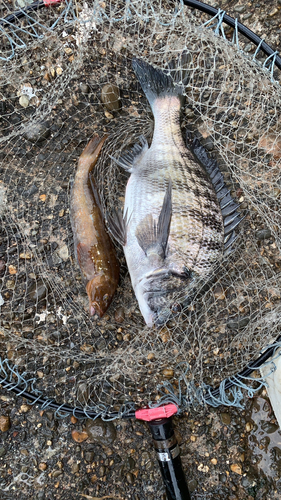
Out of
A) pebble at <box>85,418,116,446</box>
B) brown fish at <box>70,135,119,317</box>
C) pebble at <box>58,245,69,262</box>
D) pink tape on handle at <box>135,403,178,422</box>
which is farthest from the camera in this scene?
pebble at <box>58,245,69,262</box>

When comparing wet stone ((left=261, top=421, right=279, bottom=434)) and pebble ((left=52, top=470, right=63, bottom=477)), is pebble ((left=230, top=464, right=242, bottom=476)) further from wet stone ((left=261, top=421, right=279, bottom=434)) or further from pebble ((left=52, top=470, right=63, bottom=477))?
pebble ((left=52, top=470, right=63, bottom=477))

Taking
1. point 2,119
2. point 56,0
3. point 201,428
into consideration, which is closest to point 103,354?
point 201,428

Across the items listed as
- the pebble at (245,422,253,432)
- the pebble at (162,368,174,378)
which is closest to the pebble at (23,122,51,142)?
the pebble at (162,368,174,378)

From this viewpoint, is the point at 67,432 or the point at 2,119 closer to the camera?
the point at 67,432

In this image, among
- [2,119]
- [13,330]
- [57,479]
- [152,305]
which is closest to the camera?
[152,305]

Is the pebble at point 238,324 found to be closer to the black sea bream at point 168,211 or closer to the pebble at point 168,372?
the black sea bream at point 168,211

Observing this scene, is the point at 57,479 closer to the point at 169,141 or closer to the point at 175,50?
the point at 169,141

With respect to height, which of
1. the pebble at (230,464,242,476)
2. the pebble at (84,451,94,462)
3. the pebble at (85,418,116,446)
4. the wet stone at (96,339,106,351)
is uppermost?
the wet stone at (96,339,106,351)
